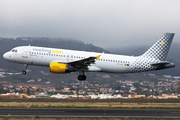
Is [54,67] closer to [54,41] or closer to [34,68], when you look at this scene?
[34,68]

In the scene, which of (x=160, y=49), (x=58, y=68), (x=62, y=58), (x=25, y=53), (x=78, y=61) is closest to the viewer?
(x=78, y=61)

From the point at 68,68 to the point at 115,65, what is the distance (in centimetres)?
716

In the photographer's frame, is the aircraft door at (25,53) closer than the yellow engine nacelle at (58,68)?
No

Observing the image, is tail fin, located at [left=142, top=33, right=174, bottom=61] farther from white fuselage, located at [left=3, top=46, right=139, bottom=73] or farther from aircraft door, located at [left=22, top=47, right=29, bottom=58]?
aircraft door, located at [left=22, top=47, right=29, bottom=58]

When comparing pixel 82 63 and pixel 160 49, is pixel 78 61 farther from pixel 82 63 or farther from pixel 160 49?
pixel 160 49

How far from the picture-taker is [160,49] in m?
39.4

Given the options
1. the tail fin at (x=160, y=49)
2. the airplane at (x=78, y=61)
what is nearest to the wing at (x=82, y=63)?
the airplane at (x=78, y=61)

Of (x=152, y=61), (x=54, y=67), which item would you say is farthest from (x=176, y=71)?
(x=54, y=67)

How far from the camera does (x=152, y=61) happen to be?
38.2 metres

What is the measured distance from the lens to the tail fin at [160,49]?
39.0 meters

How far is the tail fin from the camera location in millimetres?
39031

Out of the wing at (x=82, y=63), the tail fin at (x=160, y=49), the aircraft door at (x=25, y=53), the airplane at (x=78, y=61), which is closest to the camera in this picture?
the wing at (x=82, y=63)

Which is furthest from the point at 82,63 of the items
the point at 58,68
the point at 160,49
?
the point at 160,49

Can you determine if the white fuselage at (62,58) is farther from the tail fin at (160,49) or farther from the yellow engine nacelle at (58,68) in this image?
the tail fin at (160,49)
